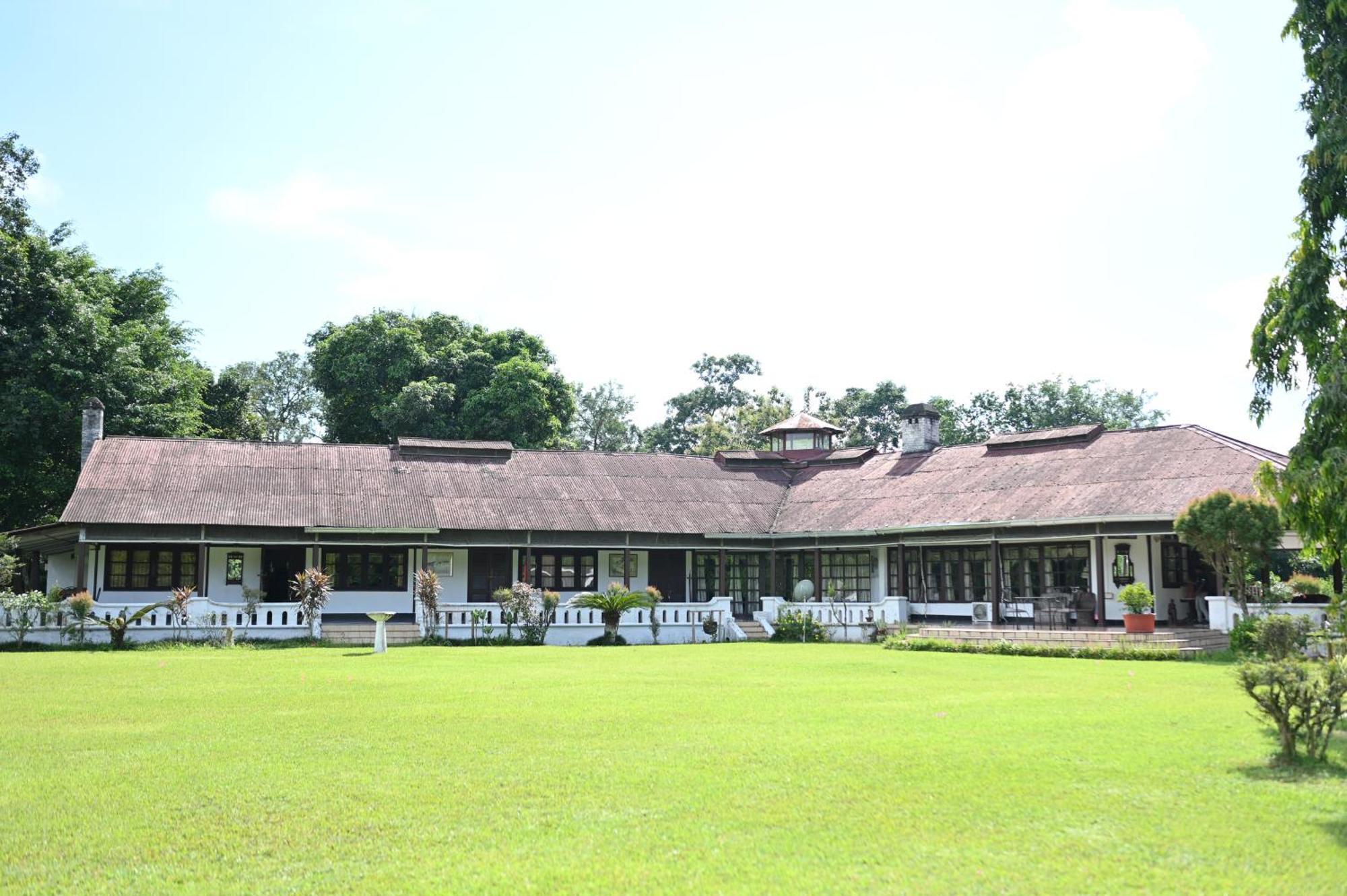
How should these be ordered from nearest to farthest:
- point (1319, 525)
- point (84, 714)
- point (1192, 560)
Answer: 1. point (1319, 525)
2. point (84, 714)
3. point (1192, 560)

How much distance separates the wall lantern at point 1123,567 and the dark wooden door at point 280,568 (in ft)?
63.5

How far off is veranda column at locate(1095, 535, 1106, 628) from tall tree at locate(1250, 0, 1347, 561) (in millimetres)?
15221

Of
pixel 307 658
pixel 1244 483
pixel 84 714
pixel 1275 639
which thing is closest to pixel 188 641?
pixel 307 658

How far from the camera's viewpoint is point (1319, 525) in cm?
855

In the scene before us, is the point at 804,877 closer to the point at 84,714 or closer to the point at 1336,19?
the point at 1336,19

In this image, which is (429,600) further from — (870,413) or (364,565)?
(870,413)

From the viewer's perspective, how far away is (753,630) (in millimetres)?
27938

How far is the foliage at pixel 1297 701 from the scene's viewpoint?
865 centimetres

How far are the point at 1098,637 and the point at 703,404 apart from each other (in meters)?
44.5

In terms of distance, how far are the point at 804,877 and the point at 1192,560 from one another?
22337mm

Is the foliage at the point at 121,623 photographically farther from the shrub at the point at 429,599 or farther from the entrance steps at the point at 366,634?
the shrub at the point at 429,599

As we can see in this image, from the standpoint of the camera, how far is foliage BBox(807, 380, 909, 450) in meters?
63.0

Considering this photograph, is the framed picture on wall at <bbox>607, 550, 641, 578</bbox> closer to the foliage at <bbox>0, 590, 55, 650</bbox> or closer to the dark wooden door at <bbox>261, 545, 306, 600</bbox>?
the dark wooden door at <bbox>261, 545, 306, 600</bbox>

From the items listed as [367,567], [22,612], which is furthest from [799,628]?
[22,612]
